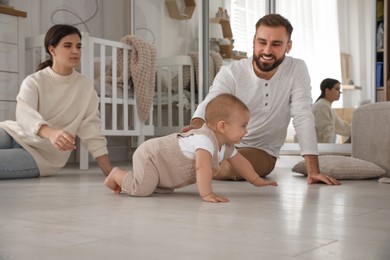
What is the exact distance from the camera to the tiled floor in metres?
0.97

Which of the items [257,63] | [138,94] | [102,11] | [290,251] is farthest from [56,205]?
[102,11]

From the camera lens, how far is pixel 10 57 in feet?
11.1

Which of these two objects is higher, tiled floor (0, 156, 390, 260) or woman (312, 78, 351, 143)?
woman (312, 78, 351, 143)

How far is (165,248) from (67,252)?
163 millimetres

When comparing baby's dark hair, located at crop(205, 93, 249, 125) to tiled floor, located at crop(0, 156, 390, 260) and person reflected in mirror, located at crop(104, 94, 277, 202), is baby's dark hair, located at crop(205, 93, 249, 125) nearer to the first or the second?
person reflected in mirror, located at crop(104, 94, 277, 202)

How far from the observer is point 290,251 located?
38.3 inches

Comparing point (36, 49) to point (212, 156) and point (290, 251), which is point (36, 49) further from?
point (290, 251)

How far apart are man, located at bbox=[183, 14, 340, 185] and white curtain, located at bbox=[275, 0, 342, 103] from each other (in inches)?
54.4

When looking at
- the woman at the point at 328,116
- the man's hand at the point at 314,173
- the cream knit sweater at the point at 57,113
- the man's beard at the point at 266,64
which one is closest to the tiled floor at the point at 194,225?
the man's hand at the point at 314,173

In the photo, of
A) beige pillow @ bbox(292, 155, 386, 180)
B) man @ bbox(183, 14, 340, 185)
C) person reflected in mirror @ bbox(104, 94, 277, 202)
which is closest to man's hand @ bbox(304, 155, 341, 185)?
man @ bbox(183, 14, 340, 185)

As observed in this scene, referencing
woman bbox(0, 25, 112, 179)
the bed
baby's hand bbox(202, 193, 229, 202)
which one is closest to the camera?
baby's hand bbox(202, 193, 229, 202)

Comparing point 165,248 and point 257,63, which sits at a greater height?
point 257,63

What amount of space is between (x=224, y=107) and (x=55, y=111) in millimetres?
1305

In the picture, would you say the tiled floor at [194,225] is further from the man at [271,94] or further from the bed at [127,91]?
the bed at [127,91]
